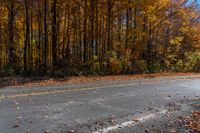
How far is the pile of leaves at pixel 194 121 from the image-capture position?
8458mm

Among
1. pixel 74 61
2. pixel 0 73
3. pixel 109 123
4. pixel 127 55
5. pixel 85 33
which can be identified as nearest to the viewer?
pixel 109 123

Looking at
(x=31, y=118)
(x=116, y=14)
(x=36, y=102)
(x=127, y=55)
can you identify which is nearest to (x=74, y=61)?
(x=127, y=55)

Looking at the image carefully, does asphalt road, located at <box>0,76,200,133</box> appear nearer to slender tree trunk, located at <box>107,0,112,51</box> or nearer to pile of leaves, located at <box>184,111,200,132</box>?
pile of leaves, located at <box>184,111,200,132</box>

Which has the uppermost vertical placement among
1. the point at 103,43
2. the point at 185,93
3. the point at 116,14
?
the point at 116,14

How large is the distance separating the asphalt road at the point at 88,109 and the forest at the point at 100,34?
8.49 meters

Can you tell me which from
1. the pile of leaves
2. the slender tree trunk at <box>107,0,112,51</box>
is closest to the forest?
the slender tree trunk at <box>107,0,112,51</box>

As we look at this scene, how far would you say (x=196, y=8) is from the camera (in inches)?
1499

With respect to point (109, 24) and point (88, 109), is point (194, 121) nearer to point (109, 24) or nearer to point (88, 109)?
point (88, 109)

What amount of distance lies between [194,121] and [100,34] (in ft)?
71.3

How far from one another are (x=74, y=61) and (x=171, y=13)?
12.3 metres

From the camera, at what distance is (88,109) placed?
10.0 m

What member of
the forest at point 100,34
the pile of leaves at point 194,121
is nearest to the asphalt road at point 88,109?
the pile of leaves at point 194,121

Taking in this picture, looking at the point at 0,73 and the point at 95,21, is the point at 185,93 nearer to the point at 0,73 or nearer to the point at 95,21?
the point at 0,73

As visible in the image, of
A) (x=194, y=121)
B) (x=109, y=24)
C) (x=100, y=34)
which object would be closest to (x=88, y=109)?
(x=194, y=121)
